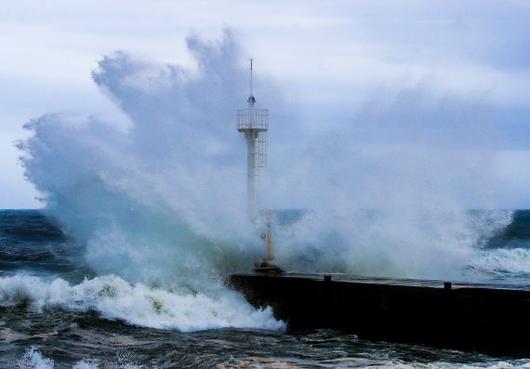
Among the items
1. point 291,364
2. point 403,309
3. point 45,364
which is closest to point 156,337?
point 45,364

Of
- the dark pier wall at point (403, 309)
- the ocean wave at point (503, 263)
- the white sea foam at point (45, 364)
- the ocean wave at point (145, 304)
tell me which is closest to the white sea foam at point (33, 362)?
the white sea foam at point (45, 364)

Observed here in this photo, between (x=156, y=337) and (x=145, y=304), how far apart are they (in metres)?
2.16

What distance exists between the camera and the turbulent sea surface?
12648mm

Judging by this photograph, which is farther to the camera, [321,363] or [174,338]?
[174,338]

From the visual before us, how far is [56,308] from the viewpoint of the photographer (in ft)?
58.6

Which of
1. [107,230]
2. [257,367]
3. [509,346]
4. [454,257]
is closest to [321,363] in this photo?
[257,367]

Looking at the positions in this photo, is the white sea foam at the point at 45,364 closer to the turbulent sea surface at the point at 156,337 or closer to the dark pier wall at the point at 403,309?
the turbulent sea surface at the point at 156,337

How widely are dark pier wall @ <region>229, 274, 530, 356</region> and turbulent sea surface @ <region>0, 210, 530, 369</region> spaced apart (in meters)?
0.50

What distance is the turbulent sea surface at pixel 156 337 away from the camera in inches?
498

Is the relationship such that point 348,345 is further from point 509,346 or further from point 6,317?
point 6,317

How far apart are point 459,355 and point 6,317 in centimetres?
962

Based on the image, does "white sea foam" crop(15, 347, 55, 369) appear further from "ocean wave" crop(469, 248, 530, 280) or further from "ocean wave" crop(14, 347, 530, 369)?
"ocean wave" crop(469, 248, 530, 280)

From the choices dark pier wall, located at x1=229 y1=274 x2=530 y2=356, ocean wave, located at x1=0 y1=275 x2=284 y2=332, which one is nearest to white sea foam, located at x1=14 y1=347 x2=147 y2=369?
ocean wave, located at x1=0 y1=275 x2=284 y2=332

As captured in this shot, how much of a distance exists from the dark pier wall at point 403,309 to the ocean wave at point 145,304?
48 centimetres
